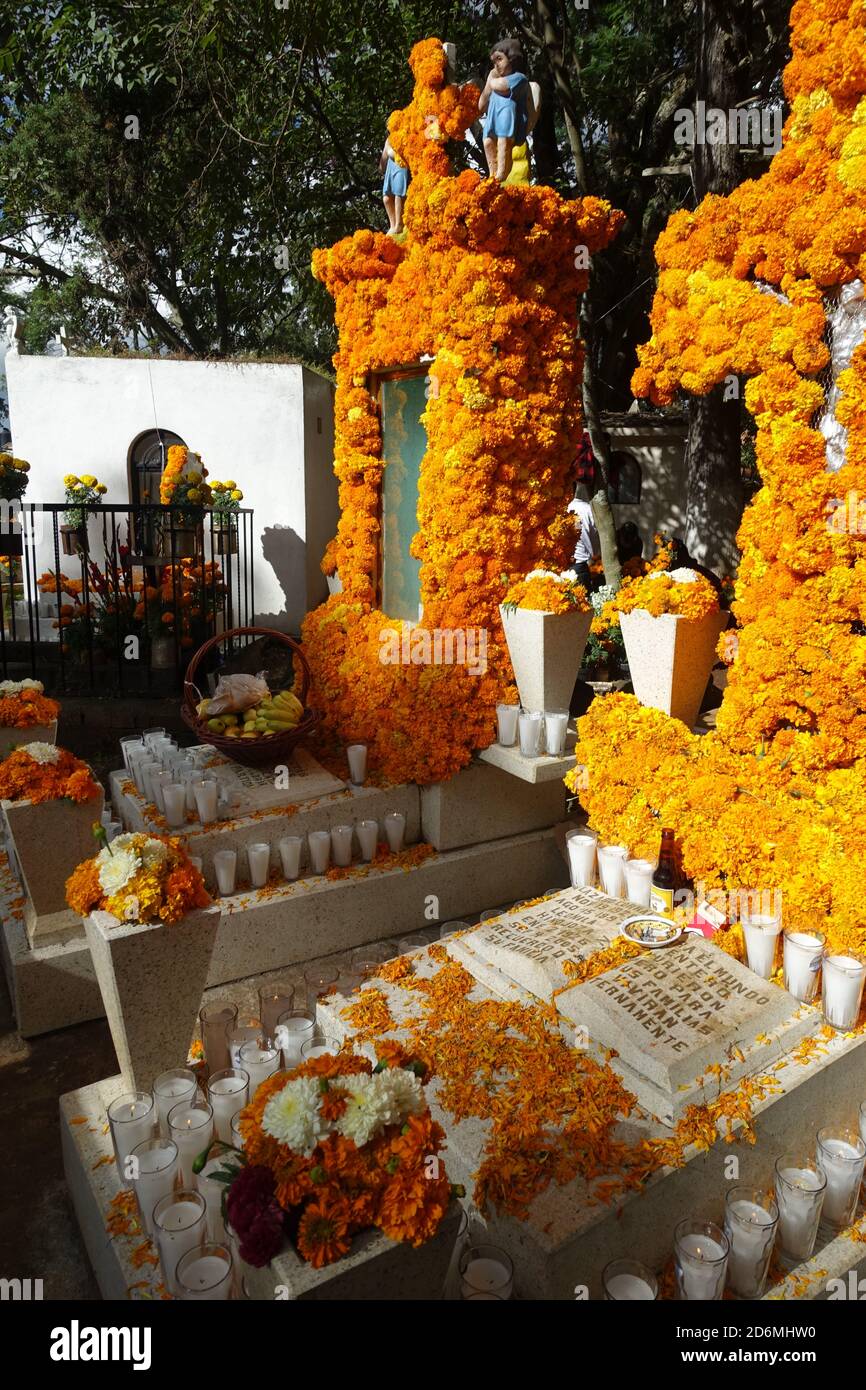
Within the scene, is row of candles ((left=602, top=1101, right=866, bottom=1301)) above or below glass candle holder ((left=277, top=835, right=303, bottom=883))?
below

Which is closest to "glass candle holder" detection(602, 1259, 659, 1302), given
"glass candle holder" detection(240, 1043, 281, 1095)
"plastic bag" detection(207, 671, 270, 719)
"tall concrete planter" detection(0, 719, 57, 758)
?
"glass candle holder" detection(240, 1043, 281, 1095)

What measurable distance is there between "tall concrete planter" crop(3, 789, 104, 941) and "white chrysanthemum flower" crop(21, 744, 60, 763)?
10.5 inches

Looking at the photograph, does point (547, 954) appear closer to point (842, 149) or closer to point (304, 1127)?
point (304, 1127)

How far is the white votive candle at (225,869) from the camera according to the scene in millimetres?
5336

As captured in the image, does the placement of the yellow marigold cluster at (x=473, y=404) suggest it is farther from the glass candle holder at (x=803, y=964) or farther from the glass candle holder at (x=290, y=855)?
the glass candle holder at (x=803, y=964)

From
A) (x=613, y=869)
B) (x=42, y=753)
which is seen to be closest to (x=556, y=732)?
(x=613, y=869)

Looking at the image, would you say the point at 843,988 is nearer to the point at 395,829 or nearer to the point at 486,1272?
the point at 486,1272

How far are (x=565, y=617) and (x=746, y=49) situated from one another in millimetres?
7386

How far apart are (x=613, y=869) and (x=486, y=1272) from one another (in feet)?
8.31

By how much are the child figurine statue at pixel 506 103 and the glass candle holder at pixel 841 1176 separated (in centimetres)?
612

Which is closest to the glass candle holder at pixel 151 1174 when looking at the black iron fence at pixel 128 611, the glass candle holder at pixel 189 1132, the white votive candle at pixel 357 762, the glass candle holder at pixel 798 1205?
the glass candle holder at pixel 189 1132

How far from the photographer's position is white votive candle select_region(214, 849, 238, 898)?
534 cm

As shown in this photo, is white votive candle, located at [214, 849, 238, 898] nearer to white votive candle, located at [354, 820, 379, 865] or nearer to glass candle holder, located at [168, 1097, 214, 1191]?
white votive candle, located at [354, 820, 379, 865]

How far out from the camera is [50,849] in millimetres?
5062
